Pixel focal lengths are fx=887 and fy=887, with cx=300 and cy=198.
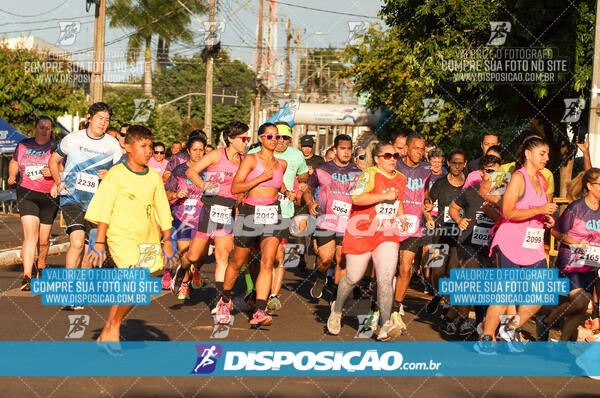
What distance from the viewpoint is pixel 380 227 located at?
26.6ft

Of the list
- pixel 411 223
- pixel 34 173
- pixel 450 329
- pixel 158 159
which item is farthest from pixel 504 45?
pixel 34 173

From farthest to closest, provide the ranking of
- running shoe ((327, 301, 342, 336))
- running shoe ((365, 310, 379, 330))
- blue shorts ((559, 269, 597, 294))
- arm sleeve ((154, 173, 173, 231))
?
running shoe ((365, 310, 379, 330)) < running shoe ((327, 301, 342, 336)) < blue shorts ((559, 269, 597, 294)) < arm sleeve ((154, 173, 173, 231))

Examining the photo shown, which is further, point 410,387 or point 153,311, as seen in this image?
point 153,311

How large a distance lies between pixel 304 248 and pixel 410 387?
934 cm

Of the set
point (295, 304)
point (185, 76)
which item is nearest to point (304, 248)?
point (295, 304)

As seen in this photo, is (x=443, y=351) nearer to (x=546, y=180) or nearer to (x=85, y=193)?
(x=546, y=180)

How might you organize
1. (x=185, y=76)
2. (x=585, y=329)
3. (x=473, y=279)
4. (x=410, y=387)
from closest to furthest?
(x=410, y=387)
(x=585, y=329)
(x=473, y=279)
(x=185, y=76)

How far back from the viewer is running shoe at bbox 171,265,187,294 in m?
11.3

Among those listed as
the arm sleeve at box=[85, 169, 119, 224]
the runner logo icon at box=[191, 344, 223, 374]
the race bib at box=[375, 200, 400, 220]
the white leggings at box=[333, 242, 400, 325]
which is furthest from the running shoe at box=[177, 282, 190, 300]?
the arm sleeve at box=[85, 169, 119, 224]

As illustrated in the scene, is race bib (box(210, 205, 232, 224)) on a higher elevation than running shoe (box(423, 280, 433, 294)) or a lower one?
higher

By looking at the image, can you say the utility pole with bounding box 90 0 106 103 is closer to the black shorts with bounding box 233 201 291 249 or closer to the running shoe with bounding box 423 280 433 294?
the running shoe with bounding box 423 280 433 294

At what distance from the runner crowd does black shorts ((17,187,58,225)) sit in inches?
0.7

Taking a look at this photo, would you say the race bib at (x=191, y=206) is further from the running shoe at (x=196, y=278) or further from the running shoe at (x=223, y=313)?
the running shoe at (x=223, y=313)

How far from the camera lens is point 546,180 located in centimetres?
789
